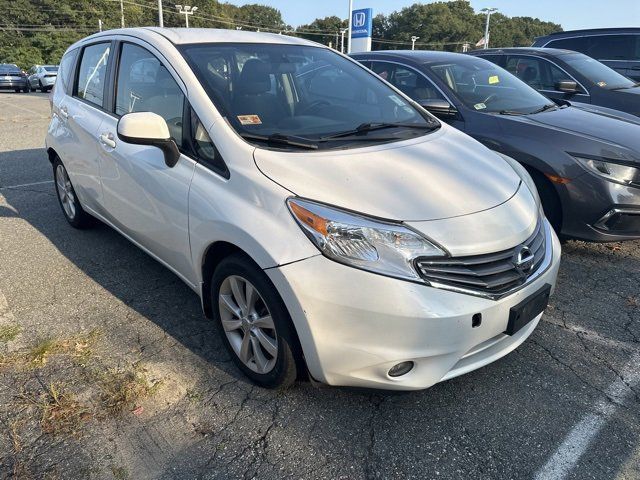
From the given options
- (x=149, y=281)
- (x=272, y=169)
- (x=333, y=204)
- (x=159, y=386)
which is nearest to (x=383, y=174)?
(x=333, y=204)

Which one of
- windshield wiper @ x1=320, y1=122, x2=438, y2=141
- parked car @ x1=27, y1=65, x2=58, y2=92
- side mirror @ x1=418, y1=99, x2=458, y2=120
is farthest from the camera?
parked car @ x1=27, y1=65, x2=58, y2=92

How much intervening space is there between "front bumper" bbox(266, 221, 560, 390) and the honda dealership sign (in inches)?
868

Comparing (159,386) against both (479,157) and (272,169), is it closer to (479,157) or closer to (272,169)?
(272,169)

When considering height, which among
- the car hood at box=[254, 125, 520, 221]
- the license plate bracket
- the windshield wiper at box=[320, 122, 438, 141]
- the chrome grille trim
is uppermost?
the windshield wiper at box=[320, 122, 438, 141]

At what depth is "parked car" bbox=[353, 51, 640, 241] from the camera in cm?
371

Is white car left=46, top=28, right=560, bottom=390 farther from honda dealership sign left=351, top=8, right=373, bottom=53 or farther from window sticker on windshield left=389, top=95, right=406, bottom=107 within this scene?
honda dealership sign left=351, top=8, right=373, bottom=53

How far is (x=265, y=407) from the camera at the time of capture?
243 centimetres

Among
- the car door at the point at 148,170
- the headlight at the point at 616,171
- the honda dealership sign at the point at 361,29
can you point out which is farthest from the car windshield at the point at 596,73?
the honda dealership sign at the point at 361,29

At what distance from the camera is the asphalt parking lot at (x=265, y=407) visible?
2.11 metres

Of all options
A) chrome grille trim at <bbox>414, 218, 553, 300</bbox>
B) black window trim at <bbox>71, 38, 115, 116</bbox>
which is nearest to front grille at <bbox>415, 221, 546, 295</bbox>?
chrome grille trim at <bbox>414, 218, 553, 300</bbox>

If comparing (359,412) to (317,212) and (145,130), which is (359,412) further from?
(145,130)

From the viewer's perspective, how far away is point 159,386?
255cm

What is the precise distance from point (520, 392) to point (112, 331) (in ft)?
7.60

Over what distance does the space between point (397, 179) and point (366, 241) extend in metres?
0.46
